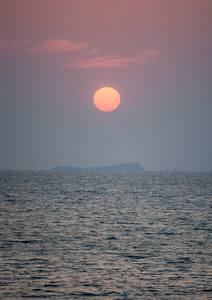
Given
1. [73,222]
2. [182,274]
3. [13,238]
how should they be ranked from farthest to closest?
[73,222]
[13,238]
[182,274]

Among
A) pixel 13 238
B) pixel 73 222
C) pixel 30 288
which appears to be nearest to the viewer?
pixel 30 288

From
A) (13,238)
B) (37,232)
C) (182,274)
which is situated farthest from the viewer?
(37,232)

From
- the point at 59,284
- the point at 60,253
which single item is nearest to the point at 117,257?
the point at 60,253

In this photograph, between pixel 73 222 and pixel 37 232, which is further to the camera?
pixel 73 222

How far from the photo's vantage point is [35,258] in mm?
25203

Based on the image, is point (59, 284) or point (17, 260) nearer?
point (59, 284)

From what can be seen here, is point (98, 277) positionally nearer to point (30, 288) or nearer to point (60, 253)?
point (30, 288)

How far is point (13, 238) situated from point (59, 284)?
14302mm

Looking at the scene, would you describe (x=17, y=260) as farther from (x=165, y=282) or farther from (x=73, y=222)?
(x=73, y=222)

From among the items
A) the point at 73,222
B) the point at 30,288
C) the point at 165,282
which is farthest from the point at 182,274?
the point at 73,222

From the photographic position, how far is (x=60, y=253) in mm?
26844

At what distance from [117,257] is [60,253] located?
391 cm

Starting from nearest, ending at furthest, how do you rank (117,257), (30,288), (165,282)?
(30,288) → (165,282) → (117,257)

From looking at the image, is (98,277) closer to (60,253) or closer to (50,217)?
(60,253)
